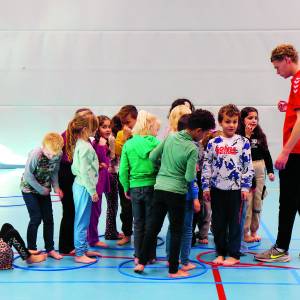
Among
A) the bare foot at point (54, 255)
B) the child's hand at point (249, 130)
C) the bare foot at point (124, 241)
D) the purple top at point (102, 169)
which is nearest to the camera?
the bare foot at point (54, 255)

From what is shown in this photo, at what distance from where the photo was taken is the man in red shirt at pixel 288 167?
403 centimetres

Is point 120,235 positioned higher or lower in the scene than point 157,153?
lower

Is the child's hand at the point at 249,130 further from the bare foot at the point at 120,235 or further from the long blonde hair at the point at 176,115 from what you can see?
the bare foot at the point at 120,235

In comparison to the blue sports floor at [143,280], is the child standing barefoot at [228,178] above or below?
above

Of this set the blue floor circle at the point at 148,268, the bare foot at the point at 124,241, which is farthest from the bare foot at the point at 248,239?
the bare foot at the point at 124,241

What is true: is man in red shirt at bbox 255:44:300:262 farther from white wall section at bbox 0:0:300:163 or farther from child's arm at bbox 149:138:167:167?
white wall section at bbox 0:0:300:163

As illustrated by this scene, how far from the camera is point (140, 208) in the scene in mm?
3943

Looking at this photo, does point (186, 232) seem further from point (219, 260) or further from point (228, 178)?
point (228, 178)

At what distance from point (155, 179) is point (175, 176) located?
1.06 feet

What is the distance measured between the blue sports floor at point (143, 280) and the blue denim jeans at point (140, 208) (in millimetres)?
260

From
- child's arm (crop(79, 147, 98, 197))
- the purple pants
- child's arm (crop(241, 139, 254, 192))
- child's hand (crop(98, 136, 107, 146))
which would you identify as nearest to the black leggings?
child's arm (crop(79, 147, 98, 197))

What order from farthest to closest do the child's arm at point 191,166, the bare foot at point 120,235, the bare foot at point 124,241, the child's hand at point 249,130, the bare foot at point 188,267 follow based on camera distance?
the bare foot at point 120,235, the bare foot at point 124,241, the child's hand at point 249,130, the bare foot at point 188,267, the child's arm at point 191,166

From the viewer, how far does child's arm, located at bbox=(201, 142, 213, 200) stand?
13.4ft

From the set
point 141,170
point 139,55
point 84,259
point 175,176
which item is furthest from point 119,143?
point 139,55
